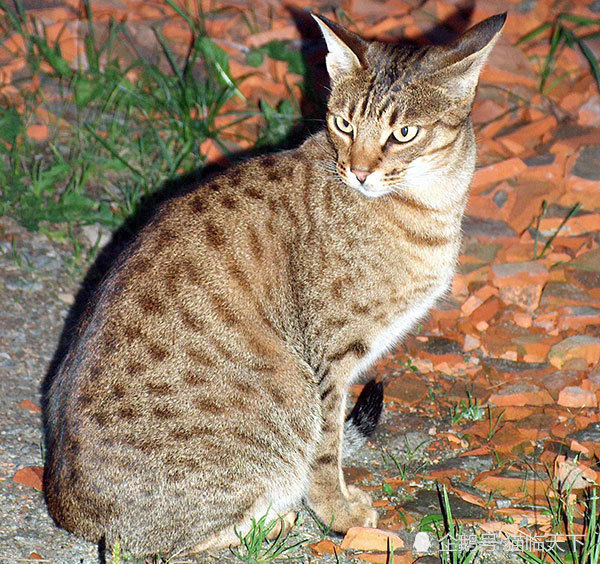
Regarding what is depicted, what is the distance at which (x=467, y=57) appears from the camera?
349 centimetres

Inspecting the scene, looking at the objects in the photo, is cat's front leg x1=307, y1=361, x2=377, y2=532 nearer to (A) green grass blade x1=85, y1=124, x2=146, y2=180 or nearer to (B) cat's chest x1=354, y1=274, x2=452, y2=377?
(B) cat's chest x1=354, y1=274, x2=452, y2=377

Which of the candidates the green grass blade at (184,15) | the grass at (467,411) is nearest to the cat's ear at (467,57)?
the grass at (467,411)

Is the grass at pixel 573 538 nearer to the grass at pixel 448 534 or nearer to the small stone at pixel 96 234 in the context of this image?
the grass at pixel 448 534

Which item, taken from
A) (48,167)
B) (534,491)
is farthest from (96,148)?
(534,491)

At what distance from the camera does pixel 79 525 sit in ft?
11.1

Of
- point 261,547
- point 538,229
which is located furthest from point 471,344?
point 261,547

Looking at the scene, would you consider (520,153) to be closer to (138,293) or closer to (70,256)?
(70,256)

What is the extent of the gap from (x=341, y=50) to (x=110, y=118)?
113 inches

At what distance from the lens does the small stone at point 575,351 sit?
467 centimetres

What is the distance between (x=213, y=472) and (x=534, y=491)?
4.72ft

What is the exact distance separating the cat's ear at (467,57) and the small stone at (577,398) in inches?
64.6

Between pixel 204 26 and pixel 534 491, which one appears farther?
pixel 204 26

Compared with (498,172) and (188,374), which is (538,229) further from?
(188,374)

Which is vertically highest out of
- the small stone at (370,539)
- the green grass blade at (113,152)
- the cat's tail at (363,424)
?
the green grass blade at (113,152)
